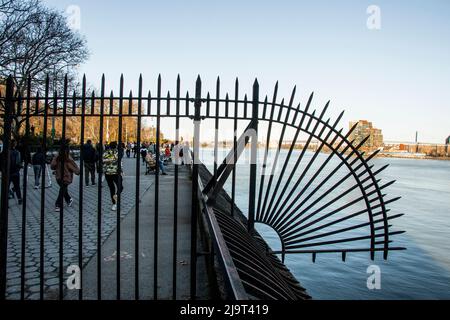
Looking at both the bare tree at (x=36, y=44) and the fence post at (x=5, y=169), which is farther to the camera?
the bare tree at (x=36, y=44)

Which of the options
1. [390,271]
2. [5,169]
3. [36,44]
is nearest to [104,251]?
[5,169]

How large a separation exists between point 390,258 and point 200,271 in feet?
41.8

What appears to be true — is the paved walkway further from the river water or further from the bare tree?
the bare tree

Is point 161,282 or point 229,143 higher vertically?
point 229,143

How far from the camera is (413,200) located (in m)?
31.6

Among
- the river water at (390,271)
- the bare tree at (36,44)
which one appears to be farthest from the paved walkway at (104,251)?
the bare tree at (36,44)

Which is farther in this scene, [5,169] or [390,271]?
[390,271]

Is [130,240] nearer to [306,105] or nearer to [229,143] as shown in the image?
[229,143]

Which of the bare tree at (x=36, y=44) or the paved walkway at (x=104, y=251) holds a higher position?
the bare tree at (x=36, y=44)

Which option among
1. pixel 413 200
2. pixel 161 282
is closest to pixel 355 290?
pixel 161 282

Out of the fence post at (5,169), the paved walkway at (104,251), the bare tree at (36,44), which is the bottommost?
the paved walkway at (104,251)

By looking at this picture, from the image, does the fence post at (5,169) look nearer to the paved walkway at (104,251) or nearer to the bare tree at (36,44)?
the paved walkway at (104,251)

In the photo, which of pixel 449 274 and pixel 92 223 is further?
pixel 449 274

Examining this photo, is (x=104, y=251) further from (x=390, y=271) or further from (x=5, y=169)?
(x=390, y=271)
